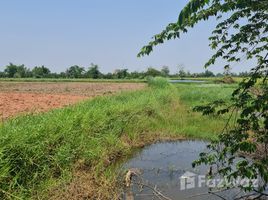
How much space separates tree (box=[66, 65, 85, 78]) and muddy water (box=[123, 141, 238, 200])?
65874mm

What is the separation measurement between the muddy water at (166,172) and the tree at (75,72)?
6587cm

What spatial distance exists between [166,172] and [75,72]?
234ft

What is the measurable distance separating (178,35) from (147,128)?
7.68 m

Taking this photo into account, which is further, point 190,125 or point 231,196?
point 190,125

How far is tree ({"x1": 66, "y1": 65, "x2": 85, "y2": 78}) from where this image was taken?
73.9 meters

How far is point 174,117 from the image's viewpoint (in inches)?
518

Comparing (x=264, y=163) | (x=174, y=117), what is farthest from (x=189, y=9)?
(x=174, y=117)

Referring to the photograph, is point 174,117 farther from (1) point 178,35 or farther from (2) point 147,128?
(1) point 178,35

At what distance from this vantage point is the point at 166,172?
274 inches

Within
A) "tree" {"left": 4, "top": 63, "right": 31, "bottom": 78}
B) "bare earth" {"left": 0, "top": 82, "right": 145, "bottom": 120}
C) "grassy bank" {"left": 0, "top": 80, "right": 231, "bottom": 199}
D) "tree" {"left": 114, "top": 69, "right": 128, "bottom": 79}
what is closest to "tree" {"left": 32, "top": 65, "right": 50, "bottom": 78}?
"tree" {"left": 4, "top": 63, "right": 31, "bottom": 78}

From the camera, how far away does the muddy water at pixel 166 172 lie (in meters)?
5.50

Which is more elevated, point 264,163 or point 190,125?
point 264,163

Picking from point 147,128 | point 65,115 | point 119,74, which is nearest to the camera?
point 65,115

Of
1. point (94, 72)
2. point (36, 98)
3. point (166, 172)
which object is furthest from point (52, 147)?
point (94, 72)
